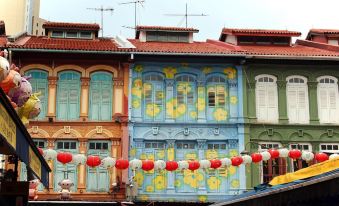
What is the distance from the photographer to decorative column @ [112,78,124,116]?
23203 millimetres

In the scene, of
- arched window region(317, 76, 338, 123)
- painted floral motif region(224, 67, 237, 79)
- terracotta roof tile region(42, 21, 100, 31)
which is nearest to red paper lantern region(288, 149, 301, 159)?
arched window region(317, 76, 338, 123)

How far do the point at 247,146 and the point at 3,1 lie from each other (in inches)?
864

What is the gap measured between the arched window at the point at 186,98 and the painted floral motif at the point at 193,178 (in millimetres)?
2082

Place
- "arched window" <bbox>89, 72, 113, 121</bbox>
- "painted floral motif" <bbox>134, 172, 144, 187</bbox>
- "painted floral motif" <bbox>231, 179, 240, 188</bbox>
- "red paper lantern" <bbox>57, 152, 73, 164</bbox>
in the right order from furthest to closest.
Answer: "arched window" <bbox>89, 72, 113, 121</bbox> < "painted floral motif" <bbox>231, 179, 240, 188</bbox> < "painted floral motif" <bbox>134, 172, 144, 187</bbox> < "red paper lantern" <bbox>57, 152, 73, 164</bbox>

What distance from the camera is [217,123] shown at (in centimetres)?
2345

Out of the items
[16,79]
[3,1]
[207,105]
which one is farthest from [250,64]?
[3,1]

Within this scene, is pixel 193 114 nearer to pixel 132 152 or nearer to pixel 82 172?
pixel 132 152

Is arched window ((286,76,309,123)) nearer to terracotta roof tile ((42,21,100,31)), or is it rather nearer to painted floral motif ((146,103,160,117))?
painted floral motif ((146,103,160,117))

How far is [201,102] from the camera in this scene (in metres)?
23.7

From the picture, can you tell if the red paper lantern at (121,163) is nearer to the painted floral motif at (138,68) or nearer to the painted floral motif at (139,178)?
the painted floral motif at (139,178)

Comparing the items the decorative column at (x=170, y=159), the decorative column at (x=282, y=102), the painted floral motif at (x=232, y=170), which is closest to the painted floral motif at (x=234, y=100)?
the decorative column at (x=282, y=102)

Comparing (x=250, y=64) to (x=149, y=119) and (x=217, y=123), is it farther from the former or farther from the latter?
(x=149, y=119)

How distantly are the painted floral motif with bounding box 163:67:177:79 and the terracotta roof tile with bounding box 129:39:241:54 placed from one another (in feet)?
2.53

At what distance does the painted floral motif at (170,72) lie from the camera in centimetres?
2380
